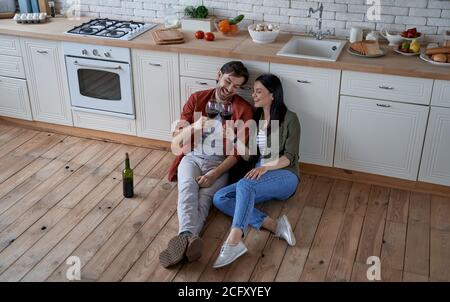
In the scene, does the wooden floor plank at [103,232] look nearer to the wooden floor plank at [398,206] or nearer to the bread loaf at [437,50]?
the wooden floor plank at [398,206]

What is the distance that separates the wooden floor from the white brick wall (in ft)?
3.87

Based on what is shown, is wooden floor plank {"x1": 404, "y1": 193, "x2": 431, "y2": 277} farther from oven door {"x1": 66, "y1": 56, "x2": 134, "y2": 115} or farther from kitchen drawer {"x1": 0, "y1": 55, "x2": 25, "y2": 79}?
kitchen drawer {"x1": 0, "y1": 55, "x2": 25, "y2": 79}

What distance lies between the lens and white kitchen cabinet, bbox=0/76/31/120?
4.80 metres

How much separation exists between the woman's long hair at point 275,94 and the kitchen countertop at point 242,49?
20 centimetres

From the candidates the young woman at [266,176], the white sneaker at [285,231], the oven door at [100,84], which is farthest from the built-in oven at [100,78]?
the white sneaker at [285,231]

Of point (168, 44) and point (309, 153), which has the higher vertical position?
point (168, 44)

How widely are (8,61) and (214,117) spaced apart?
1.96 meters

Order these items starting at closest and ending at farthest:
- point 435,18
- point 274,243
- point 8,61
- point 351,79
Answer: point 274,243
point 351,79
point 435,18
point 8,61

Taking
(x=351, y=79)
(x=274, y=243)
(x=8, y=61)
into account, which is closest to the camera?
(x=274, y=243)
